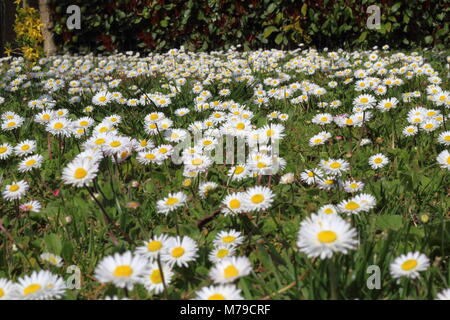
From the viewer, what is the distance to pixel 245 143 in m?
2.56

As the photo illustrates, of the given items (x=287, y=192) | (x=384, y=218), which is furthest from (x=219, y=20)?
(x=384, y=218)

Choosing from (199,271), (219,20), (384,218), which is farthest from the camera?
(219,20)

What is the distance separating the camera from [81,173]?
5.39 ft

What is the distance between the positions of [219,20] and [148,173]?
17.1 ft

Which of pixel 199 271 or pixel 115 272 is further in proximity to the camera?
pixel 199 271

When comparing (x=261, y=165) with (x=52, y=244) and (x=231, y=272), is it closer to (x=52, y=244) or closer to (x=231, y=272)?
(x=231, y=272)

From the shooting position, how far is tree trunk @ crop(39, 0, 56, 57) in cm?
780

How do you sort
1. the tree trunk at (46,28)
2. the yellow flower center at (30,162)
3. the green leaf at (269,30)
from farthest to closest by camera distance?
the tree trunk at (46,28) → the green leaf at (269,30) → the yellow flower center at (30,162)

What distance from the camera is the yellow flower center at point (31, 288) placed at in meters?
1.22

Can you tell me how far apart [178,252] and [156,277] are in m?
0.11

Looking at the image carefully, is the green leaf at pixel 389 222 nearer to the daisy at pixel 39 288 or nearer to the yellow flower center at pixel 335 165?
the yellow flower center at pixel 335 165

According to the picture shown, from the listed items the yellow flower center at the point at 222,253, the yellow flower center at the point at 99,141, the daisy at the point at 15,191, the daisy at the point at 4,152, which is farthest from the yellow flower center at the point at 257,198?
the daisy at the point at 4,152

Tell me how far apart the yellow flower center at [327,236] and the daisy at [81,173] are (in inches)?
34.9
